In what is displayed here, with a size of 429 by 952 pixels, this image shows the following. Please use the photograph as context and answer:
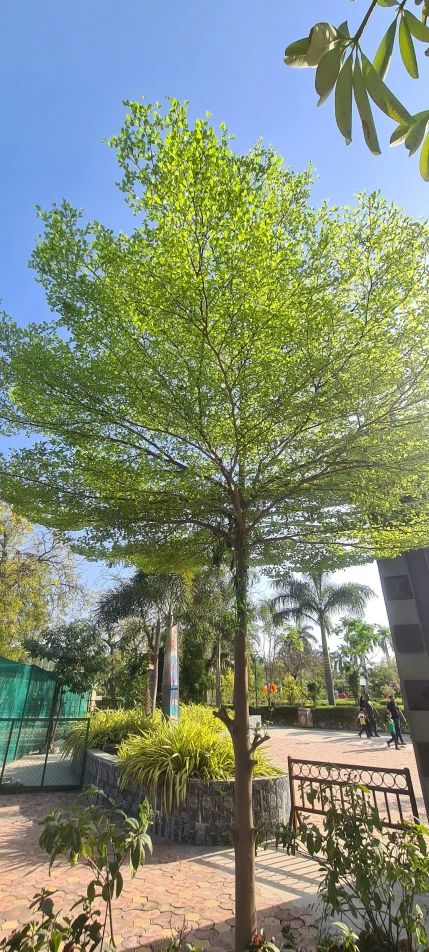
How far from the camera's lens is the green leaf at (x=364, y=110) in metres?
0.89

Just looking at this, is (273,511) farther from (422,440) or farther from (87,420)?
(87,420)

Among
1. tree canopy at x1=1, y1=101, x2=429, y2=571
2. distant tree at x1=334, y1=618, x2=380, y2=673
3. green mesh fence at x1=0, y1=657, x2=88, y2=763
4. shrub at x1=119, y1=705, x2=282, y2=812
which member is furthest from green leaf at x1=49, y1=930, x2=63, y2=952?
distant tree at x1=334, y1=618, x2=380, y2=673

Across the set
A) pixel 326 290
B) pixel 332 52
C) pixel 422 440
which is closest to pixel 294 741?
pixel 422 440

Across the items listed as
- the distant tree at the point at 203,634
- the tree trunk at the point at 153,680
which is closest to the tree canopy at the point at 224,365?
the tree trunk at the point at 153,680

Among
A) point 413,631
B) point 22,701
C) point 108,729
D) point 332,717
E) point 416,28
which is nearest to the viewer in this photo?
point 416,28

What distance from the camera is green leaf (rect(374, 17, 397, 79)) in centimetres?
89

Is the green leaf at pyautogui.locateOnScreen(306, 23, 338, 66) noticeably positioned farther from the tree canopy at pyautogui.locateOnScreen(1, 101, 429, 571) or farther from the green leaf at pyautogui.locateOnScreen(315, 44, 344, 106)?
the tree canopy at pyautogui.locateOnScreen(1, 101, 429, 571)

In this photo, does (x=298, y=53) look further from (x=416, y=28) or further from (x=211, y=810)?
(x=211, y=810)

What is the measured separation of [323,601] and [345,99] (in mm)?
28035

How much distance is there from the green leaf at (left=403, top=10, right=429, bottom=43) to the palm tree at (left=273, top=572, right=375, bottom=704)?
26628 mm

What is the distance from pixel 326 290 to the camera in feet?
11.2

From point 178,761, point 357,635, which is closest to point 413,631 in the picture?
point 178,761

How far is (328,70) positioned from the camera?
0.90 meters

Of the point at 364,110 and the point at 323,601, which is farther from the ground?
the point at 323,601
